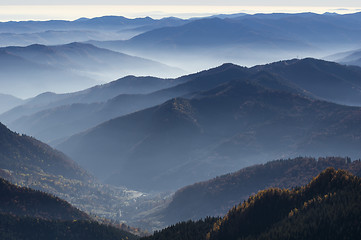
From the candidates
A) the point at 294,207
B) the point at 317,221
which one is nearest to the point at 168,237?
the point at 294,207

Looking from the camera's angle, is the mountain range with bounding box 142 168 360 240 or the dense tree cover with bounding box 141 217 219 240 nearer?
the mountain range with bounding box 142 168 360 240

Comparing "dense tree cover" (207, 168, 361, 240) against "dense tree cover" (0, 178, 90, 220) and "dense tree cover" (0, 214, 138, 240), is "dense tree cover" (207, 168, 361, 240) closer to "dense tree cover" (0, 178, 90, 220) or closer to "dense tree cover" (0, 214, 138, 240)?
"dense tree cover" (0, 214, 138, 240)

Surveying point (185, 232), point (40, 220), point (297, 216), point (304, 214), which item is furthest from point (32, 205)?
point (304, 214)

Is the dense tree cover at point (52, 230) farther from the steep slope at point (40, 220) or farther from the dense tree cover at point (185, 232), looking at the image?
the dense tree cover at point (185, 232)

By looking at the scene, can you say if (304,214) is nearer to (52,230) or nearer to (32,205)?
(52,230)

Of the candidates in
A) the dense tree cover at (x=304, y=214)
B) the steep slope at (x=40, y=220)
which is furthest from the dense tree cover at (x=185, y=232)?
the steep slope at (x=40, y=220)

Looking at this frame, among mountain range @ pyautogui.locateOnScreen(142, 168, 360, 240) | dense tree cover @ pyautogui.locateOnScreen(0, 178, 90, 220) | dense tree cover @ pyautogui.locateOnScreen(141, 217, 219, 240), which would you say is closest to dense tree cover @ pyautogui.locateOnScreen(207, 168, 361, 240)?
mountain range @ pyautogui.locateOnScreen(142, 168, 360, 240)

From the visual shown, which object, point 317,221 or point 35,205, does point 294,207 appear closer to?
point 317,221
